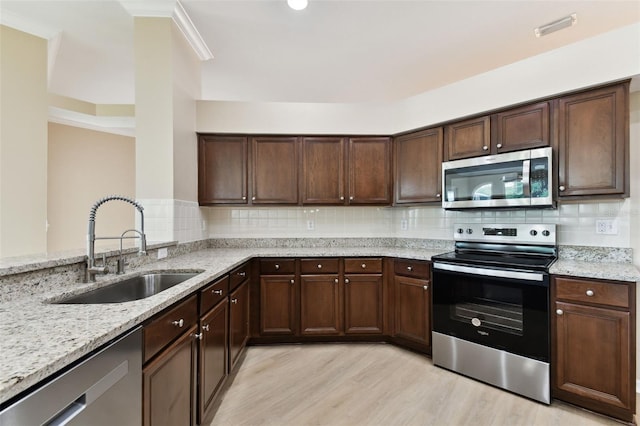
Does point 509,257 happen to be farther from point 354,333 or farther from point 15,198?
point 15,198

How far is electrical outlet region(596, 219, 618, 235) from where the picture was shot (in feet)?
7.45

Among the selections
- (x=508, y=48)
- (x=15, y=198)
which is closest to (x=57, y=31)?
(x=15, y=198)

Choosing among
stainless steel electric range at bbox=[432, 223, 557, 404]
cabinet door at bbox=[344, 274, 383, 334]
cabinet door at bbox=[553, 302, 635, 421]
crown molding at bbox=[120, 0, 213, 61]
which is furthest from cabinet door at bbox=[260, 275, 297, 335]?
crown molding at bbox=[120, 0, 213, 61]

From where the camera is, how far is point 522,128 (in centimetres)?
244

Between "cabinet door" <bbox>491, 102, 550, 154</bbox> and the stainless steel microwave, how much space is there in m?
0.08

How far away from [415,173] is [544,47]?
1.63 metres

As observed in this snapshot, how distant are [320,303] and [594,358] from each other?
2020 mm

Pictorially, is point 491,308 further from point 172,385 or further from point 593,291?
point 172,385

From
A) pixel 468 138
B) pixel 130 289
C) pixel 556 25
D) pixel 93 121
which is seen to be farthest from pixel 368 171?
pixel 93 121

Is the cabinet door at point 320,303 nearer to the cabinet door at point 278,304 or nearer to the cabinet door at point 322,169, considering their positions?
the cabinet door at point 278,304

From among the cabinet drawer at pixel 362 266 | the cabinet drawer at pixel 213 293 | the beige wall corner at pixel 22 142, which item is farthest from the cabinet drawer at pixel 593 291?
the beige wall corner at pixel 22 142

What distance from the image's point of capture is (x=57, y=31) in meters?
2.73

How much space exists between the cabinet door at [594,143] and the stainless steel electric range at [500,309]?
0.44 m

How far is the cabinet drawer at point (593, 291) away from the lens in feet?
6.01
